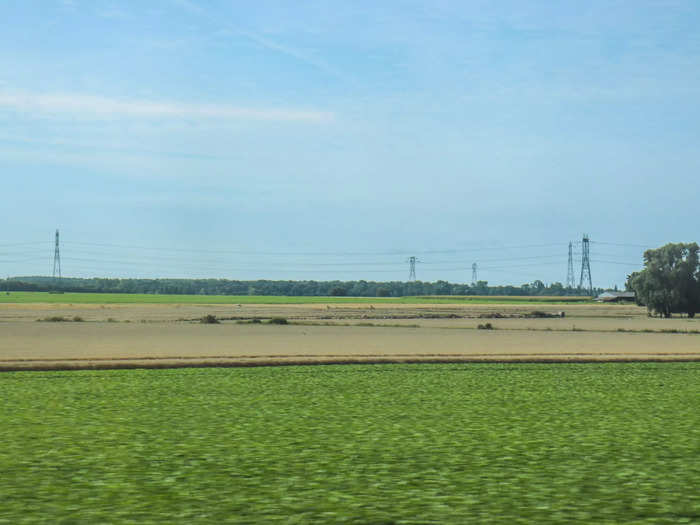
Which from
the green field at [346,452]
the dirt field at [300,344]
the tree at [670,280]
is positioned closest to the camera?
the green field at [346,452]

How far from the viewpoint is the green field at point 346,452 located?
1230cm

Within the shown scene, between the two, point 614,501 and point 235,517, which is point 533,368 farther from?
point 235,517

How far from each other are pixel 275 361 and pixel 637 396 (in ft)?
59.1

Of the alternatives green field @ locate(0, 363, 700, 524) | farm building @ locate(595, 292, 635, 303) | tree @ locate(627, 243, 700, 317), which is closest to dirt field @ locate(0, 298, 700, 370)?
green field @ locate(0, 363, 700, 524)

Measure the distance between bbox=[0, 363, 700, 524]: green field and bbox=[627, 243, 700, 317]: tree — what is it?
7547 centimetres

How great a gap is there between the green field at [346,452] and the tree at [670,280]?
75472 millimetres

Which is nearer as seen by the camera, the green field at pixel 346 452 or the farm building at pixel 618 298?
the green field at pixel 346 452

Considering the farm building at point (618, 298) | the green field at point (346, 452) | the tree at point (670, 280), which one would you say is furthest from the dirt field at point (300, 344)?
the farm building at point (618, 298)

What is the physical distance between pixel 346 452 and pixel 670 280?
93.5 m

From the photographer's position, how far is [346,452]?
16812 millimetres

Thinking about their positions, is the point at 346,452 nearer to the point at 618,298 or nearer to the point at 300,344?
the point at 300,344

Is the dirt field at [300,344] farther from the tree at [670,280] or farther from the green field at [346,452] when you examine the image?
the tree at [670,280]

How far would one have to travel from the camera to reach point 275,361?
39.8 meters

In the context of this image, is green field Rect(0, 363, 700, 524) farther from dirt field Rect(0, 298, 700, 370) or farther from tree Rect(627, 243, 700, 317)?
tree Rect(627, 243, 700, 317)
